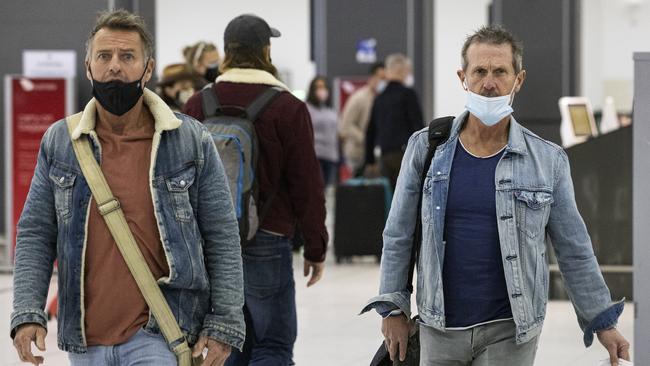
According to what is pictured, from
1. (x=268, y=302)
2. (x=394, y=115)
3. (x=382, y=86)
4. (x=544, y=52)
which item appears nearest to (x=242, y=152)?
(x=268, y=302)

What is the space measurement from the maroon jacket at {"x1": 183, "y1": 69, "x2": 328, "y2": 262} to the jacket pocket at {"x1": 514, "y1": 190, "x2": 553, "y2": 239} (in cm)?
167

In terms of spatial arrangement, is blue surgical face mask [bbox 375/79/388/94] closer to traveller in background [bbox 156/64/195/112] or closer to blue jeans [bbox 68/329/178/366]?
traveller in background [bbox 156/64/195/112]

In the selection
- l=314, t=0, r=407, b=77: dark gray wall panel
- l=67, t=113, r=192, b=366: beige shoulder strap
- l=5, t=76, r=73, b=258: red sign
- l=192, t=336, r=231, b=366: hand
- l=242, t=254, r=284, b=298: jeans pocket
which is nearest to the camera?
l=67, t=113, r=192, b=366: beige shoulder strap

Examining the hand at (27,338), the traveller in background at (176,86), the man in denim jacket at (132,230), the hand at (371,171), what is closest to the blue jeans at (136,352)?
the man in denim jacket at (132,230)

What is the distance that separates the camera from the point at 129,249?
144 inches

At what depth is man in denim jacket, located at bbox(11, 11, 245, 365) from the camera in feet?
12.1

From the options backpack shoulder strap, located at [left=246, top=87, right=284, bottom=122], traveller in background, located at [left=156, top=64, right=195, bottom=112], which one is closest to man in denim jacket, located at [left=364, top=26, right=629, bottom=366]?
backpack shoulder strap, located at [left=246, top=87, right=284, bottom=122]

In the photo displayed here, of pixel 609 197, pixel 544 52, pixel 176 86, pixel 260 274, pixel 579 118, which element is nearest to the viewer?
pixel 260 274

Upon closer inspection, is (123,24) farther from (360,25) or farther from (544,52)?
(360,25)

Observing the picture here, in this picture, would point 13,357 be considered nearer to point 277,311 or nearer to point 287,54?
point 277,311

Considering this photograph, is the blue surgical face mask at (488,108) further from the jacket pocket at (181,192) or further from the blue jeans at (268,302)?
the blue jeans at (268,302)

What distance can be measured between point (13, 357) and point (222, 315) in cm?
454

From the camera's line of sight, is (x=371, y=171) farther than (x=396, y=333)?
Yes

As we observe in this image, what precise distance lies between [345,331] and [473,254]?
208 inches
